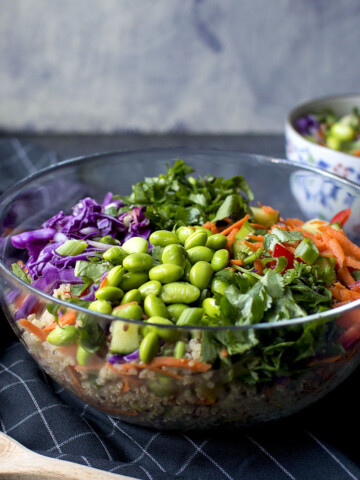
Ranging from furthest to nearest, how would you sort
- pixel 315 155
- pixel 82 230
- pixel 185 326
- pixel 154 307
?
pixel 315 155, pixel 82 230, pixel 154 307, pixel 185 326

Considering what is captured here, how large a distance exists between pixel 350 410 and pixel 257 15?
2.10 m

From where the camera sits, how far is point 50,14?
2621mm

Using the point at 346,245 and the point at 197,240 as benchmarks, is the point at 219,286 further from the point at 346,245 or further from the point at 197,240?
the point at 346,245

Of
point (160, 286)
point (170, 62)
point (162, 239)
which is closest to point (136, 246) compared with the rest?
point (162, 239)

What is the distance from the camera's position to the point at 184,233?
1202 millimetres

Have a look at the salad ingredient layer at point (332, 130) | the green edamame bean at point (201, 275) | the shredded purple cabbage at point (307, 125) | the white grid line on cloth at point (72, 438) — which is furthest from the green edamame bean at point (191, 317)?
the shredded purple cabbage at point (307, 125)

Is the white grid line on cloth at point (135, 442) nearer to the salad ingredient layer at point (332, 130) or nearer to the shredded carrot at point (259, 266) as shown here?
the shredded carrot at point (259, 266)

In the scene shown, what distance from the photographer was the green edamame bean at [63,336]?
92 cm

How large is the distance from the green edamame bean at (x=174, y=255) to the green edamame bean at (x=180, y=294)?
79mm

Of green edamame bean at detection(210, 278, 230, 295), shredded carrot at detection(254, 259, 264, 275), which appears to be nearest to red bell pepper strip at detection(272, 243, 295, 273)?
shredded carrot at detection(254, 259, 264, 275)

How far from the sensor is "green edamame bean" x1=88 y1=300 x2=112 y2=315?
965 mm

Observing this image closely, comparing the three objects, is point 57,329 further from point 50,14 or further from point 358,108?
point 50,14

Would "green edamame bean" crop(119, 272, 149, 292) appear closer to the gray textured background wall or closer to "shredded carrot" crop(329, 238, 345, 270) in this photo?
"shredded carrot" crop(329, 238, 345, 270)

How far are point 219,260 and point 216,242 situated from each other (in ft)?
0.27
